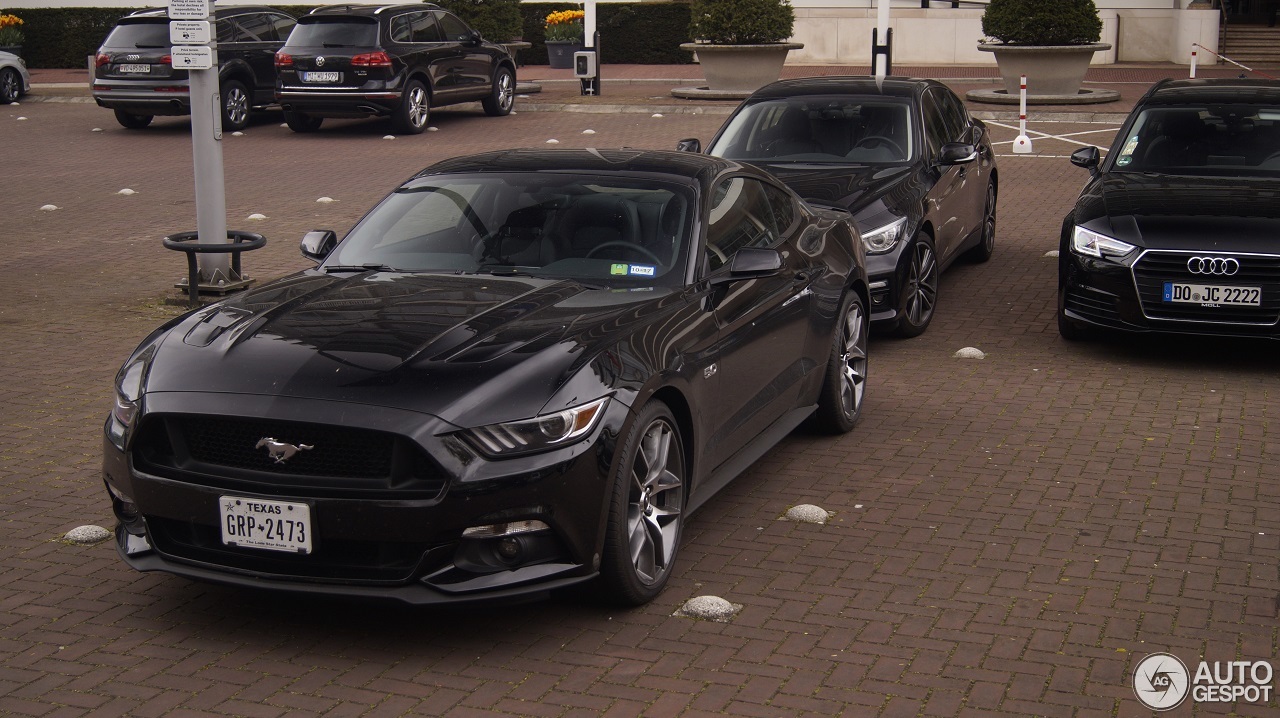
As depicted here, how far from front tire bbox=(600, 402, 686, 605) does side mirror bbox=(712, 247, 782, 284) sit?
851 mm

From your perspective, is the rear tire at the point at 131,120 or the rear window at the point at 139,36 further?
the rear tire at the point at 131,120

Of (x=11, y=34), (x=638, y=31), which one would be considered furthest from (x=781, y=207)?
(x=11, y=34)

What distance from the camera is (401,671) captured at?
4672 mm

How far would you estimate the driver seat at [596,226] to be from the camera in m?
6.02

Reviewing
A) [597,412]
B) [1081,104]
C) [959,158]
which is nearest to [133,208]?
[959,158]

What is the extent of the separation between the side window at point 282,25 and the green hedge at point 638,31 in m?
13.4

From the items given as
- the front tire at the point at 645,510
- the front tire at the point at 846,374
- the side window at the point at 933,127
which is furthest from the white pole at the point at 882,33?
the front tire at the point at 645,510

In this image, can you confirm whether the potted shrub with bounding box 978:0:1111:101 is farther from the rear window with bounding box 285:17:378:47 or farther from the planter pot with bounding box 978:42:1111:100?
the rear window with bounding box 285:17:378:47

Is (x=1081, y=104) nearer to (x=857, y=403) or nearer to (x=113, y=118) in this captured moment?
(x=113, y=118)

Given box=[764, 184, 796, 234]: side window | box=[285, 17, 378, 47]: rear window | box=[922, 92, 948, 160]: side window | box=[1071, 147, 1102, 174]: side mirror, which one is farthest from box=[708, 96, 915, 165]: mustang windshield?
box=[285, 17, 378, 47]: rear window

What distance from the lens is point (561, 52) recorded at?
35.1m

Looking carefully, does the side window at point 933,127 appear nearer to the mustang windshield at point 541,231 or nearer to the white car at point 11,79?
the mustang windshield at point 541,231

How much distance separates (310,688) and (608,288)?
203cm

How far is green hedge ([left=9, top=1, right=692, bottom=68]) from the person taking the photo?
36.4m
